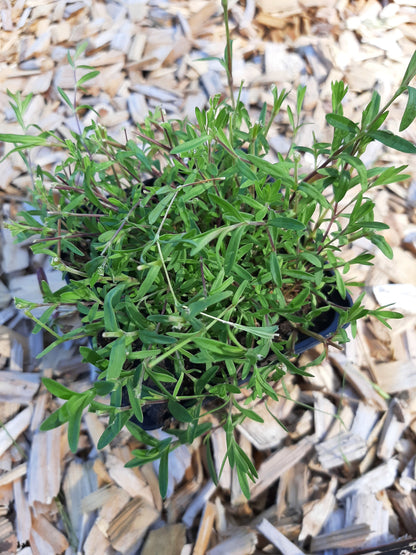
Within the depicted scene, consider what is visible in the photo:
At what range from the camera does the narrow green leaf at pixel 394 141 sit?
564 mm

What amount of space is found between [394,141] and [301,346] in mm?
452

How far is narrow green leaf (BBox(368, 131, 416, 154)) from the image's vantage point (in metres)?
0.56

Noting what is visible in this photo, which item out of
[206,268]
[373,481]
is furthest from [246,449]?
[206,268]

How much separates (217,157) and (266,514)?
771 mm

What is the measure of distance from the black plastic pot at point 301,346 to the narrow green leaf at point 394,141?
39 cm

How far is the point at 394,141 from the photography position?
578mm

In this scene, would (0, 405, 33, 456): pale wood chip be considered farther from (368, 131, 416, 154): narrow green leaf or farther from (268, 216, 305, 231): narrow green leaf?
(368, 131, 416, 154): narrow green leaf

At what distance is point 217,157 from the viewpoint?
2.93ft

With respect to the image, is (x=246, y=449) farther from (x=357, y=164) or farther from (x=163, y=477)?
(x=357, y=164)

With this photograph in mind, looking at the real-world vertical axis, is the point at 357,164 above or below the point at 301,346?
above

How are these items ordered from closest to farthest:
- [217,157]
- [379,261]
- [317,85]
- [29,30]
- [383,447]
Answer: [217,157]
[383,447]
[379,261]
[317,85]
[29,30]

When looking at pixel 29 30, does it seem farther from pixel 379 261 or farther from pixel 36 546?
pixel 36 546

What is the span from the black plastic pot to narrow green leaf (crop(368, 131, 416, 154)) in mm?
393

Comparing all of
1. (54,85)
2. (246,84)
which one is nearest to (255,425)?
(246,84)
